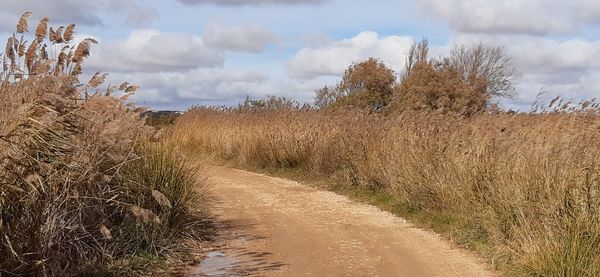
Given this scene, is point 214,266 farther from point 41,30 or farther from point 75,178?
point 41,30

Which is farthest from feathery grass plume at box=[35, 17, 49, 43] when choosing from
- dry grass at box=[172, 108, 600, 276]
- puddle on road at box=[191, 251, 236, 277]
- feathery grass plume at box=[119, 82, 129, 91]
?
dry grass at box=[172, 108, 600, 276]

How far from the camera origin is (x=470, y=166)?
870cm

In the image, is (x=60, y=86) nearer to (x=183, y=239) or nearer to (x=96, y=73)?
(x=96, y=73)

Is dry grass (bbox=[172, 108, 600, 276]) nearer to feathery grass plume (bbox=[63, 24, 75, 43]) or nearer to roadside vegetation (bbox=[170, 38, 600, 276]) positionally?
roadside vegetation (bbox=[170, 38, 600, 276])

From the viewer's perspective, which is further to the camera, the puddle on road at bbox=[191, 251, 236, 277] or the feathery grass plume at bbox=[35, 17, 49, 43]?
the puddle on road at bbox=[191, 251, 236, 277]

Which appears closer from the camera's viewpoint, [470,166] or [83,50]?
[83,50]

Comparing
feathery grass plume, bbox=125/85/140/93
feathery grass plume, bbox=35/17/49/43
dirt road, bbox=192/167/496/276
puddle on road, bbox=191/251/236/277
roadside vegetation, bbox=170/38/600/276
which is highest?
feathery grass plume, bbox=35/17/49/43

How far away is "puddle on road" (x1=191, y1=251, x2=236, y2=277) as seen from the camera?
652cm

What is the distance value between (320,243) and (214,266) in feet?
5.10

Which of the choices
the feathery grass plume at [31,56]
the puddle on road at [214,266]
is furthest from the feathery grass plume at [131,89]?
the puddle on road at [214,266]

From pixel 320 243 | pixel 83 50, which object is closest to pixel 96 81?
pixel 83 50

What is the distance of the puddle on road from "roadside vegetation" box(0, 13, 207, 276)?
26cm

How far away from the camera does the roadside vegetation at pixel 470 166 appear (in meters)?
6.38

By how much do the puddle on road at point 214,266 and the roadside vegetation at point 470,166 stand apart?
2708 mm
